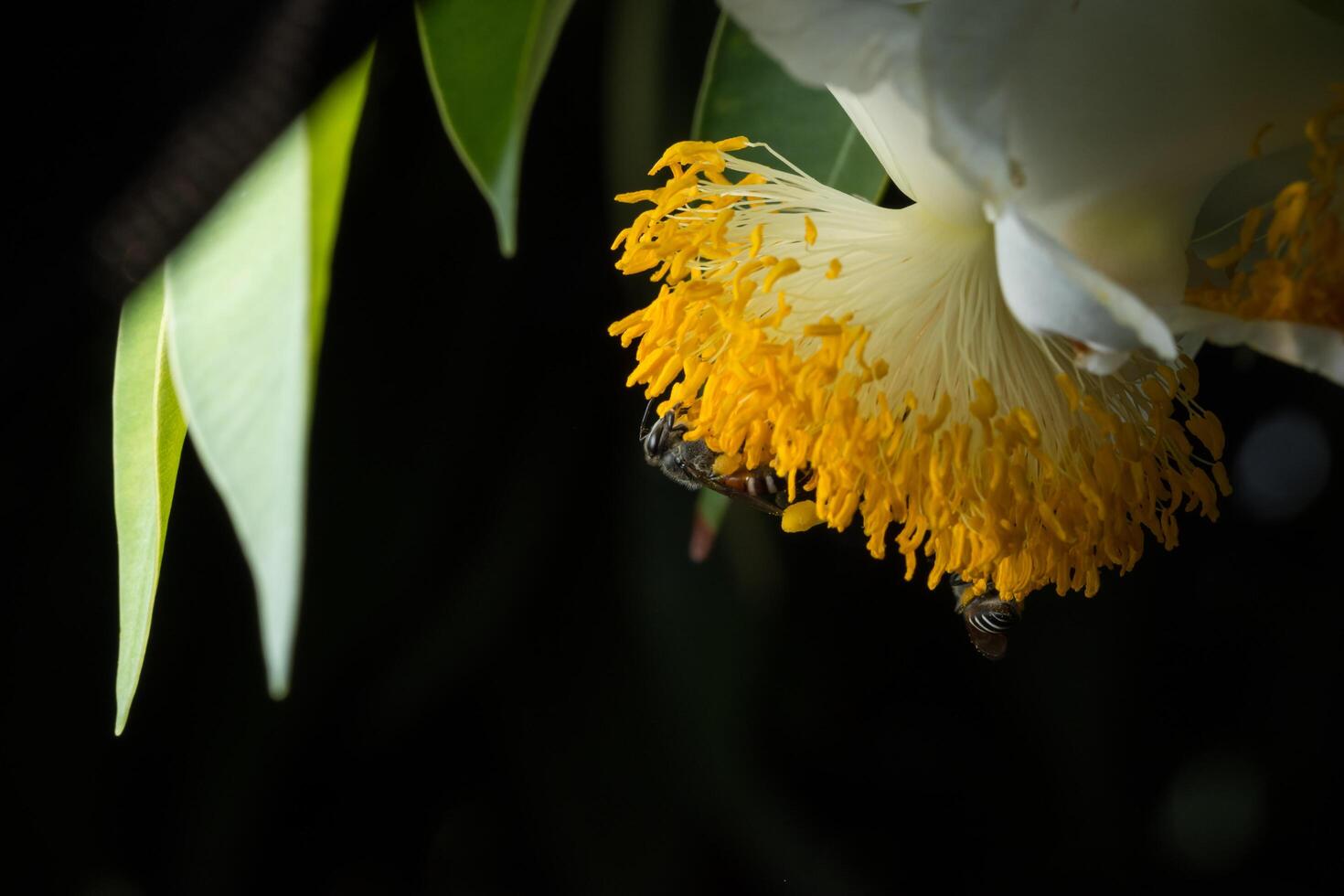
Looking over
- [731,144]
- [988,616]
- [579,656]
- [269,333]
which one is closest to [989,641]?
[988,616]

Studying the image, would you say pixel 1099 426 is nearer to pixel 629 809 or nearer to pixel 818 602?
pixel 818 602

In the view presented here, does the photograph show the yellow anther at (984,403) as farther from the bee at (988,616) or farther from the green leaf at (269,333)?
the green leaf at (269,333)

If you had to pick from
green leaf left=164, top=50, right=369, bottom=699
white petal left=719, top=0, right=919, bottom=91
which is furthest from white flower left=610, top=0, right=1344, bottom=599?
green leaf left=164, top=50, right=369, bottom=699

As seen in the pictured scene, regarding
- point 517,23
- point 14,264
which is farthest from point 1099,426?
point 14,264

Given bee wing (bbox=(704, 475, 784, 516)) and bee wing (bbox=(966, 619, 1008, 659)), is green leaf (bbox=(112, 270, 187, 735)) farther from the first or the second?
bee wing (bbox=(966, 619, 1008, 659))

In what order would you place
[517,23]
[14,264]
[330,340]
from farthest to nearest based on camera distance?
[330,340], [14,264], [517,23]

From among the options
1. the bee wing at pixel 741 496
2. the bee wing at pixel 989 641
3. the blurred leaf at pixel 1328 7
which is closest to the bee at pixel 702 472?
the bee wing at pixel 741 496
